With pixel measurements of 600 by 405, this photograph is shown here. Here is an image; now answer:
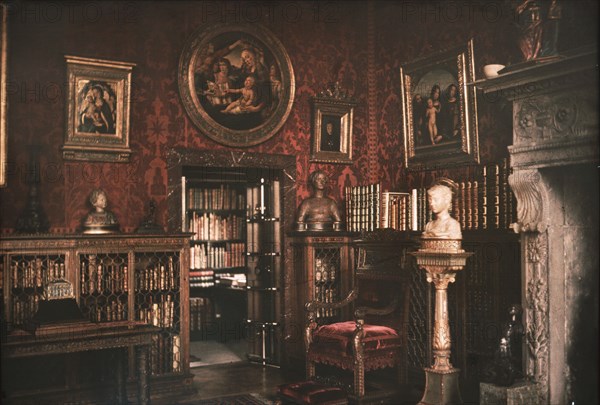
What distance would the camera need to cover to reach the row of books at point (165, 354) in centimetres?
705

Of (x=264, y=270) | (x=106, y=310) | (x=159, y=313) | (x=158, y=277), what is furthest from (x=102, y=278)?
(x=264, y=270)

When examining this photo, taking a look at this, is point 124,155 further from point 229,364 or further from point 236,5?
point 229,364

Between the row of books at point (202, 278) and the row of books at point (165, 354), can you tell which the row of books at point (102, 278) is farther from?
the row of books at point (202, 278)

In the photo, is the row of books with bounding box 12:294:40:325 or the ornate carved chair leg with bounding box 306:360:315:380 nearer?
the row of books with bounding box 12:294:40:325

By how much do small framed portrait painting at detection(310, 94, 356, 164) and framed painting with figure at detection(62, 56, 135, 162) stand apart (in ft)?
7.83

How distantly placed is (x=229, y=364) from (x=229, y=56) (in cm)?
376

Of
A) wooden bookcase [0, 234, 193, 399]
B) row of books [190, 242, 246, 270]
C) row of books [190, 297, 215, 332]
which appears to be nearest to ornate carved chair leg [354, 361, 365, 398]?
wooden bookcase [0, 234, 193, 399]

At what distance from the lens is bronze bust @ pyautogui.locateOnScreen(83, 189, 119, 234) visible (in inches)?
269

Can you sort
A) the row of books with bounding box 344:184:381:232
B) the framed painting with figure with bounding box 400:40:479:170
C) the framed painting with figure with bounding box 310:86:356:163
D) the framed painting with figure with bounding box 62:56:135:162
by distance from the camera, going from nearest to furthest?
the framed painting with figure with bounding box 62:56:135:162 → the framed painting with figure with bounding box 400:40:479:170 → the row of books with bounding box 344:184:381:232 → the framed painting with figure with bounding box 310:86:356:163

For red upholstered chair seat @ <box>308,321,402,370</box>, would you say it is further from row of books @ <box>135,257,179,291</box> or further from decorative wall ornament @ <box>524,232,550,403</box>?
decorative wall ornament @ <box>524,232,550,403</box>

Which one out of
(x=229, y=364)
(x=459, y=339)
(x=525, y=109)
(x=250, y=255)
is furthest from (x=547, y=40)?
(x=229, y=364)

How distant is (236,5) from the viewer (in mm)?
8023

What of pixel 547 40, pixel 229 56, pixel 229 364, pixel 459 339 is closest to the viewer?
pixel 547 40

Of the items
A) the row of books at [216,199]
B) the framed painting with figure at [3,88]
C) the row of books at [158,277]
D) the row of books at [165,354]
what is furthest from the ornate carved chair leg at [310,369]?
the row of books at [216,199]
